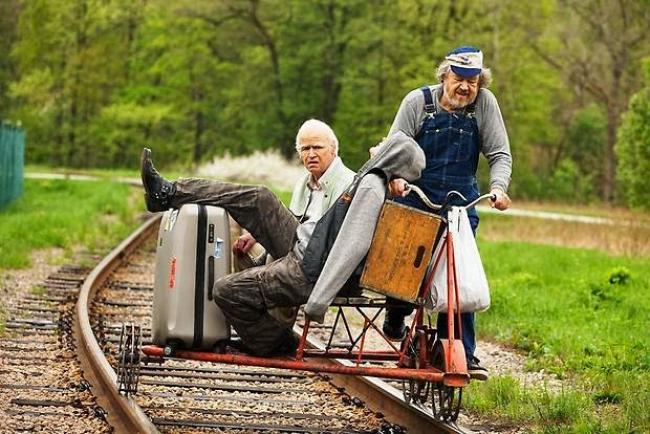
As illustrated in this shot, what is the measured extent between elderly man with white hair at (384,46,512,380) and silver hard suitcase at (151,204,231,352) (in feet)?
3.14

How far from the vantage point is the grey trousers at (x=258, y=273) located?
6.55 meters

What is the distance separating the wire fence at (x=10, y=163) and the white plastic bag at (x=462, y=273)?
1912 cm

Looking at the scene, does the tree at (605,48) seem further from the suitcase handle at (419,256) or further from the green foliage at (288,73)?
the suitcase handle at (419,256)

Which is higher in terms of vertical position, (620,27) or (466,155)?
(620,27)

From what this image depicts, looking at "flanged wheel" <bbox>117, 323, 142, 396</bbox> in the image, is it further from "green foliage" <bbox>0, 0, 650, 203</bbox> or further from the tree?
the tree

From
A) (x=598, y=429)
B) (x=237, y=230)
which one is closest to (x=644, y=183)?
(x=237, y=230)

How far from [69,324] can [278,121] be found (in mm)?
58348

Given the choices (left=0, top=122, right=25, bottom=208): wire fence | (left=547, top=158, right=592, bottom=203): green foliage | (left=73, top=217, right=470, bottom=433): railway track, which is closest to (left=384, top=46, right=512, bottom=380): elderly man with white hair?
(left=73, top=217, right=470, bottom=433): railway track

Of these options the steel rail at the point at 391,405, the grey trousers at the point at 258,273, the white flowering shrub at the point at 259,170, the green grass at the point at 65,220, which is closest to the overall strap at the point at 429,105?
the grey trousers at the point at 258,273

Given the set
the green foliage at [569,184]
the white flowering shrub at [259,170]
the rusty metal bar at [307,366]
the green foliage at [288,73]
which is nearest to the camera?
the rusty metal bar at [307,366]

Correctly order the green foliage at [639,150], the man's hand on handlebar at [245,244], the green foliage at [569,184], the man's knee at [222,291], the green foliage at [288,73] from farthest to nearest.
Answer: the green foliage at [569,184] → the green foliage at [288,73] → the green foliage at [639,150] → the man's hand on handlebar at [245,244] → the man's knee at [222,291]

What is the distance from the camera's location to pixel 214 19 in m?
65.8

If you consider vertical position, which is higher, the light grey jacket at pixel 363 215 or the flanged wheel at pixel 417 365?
the light grey jacket at pixel 363 215

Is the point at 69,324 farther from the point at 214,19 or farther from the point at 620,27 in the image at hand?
the point at 214,19
